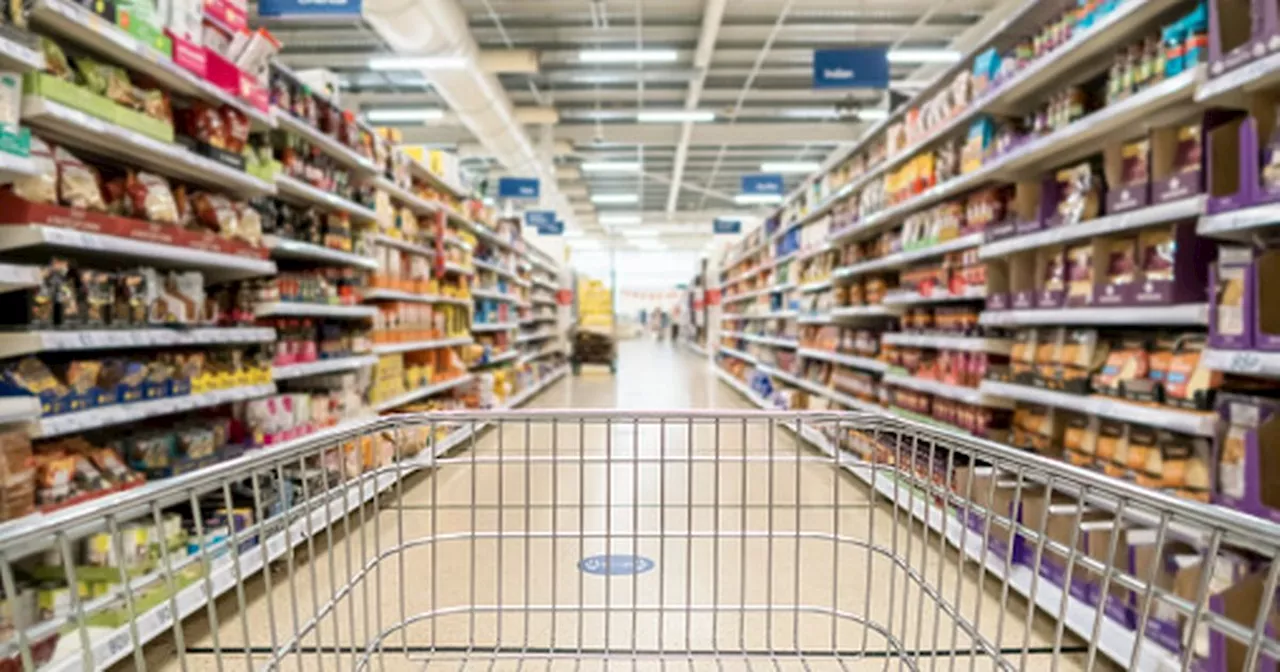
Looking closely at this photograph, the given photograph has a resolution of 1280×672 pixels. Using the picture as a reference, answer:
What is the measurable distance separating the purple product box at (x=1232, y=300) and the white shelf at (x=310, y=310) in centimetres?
364

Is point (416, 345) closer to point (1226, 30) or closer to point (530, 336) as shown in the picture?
point (1226, 30)

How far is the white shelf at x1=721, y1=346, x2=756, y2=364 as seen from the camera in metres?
11.1

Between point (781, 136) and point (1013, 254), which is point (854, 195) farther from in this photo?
point (781, 136)

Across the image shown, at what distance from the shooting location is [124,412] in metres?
2.56

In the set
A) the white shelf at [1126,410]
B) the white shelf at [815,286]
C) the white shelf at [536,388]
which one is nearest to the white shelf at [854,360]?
the white shelf at [815,286]

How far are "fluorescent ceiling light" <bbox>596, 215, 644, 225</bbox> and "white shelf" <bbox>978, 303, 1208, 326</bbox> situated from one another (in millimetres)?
23502

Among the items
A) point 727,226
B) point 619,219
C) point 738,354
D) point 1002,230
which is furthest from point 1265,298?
point 619,219

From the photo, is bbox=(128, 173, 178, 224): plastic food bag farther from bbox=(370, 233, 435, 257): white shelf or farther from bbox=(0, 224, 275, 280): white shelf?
bbox=(370, 233, 435, 257): white shelf

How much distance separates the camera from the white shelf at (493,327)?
8049 millimetres

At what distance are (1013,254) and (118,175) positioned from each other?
12.1ft

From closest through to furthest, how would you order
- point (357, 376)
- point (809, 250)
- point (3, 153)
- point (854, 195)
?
point (3, 153) < point (357, 376) < point (854, 195) < point (809, 250)

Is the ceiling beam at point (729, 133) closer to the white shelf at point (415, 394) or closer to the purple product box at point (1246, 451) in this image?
the white shelf at point (415, 394)

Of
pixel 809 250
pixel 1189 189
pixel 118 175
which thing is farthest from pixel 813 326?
pixel 118 175

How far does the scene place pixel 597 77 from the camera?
11898mm
